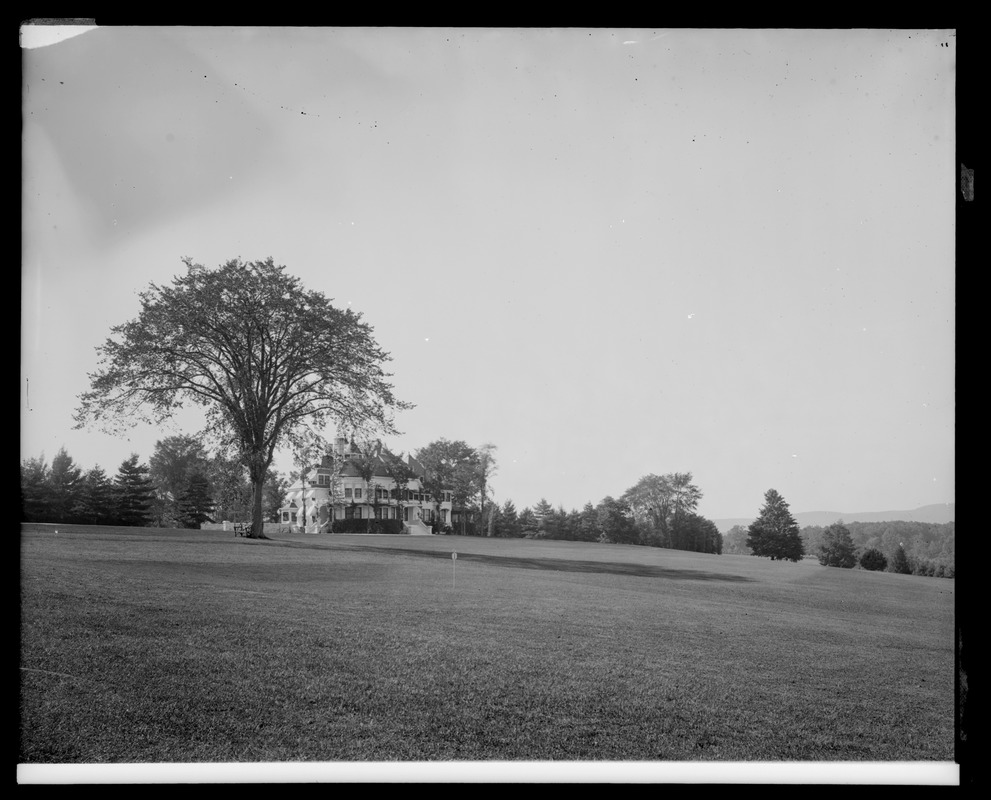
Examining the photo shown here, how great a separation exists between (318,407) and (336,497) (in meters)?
0.56

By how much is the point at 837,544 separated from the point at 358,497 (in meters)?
2.76

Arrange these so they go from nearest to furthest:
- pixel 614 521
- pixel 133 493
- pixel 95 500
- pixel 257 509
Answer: pixel 95 500 < pixel 133 493 < pixel 614 521 < pixel 257 509

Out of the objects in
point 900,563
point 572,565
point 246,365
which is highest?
point 246,365

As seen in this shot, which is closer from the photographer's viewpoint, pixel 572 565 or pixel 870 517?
pixel 870 517

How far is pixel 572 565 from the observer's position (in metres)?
3.85

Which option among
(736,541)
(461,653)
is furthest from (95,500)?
(736,541)

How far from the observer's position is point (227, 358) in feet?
12.2

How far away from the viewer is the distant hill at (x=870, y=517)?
3.18 metres

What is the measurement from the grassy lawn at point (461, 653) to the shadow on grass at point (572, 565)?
13 millimetres

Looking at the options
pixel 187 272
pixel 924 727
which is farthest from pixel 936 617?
pixel 187 272

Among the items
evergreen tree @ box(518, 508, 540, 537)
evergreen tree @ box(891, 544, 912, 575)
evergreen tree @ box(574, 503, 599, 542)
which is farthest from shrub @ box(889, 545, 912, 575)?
evergreen tree @ box(518, 508, 540, 537)

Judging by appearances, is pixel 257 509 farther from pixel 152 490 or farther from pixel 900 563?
pixel 900 563

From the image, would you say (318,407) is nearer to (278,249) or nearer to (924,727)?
(278,249)

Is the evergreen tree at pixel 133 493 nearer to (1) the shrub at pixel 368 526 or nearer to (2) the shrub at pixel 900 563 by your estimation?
(1) the shrub at pixel 368 526
